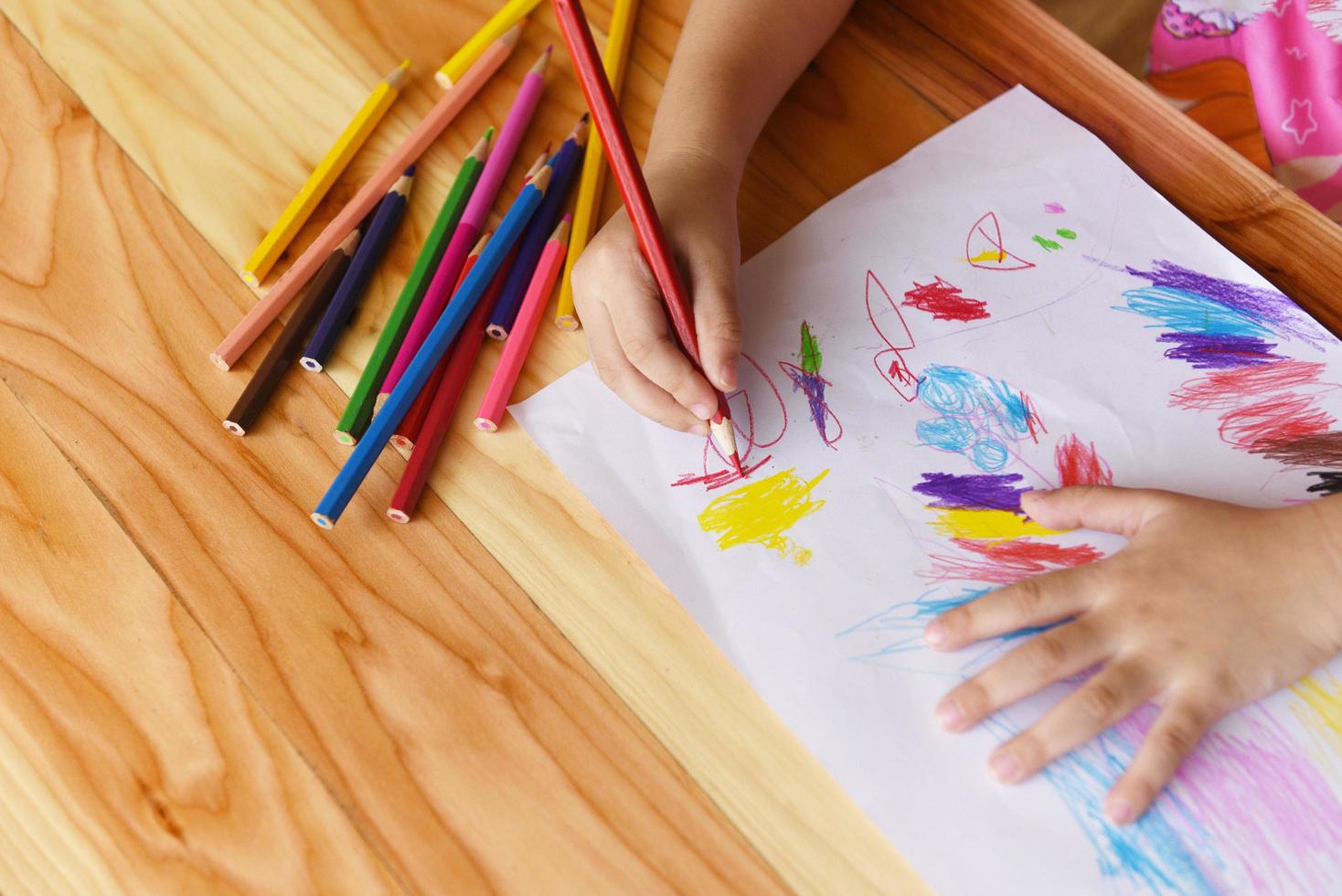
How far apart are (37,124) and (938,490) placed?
0.59 m

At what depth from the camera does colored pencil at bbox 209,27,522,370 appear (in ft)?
1.72

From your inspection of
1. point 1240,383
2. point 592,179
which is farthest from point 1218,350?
point 592,179

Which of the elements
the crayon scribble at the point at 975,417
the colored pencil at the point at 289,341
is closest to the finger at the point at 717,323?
the crayon scribble at the point at 975,417

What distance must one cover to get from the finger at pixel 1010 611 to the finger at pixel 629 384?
0.15m

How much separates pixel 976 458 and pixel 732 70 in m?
0.27

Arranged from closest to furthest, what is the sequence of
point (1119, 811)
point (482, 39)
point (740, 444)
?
1. point (1119, 811)
2. point (740, 444)
3. point (482, 39)

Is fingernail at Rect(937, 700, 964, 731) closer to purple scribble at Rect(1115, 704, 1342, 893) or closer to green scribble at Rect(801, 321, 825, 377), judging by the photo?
purple scribble at Rect(1115, 704, 1342, 893)

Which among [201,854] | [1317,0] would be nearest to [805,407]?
[201,854]

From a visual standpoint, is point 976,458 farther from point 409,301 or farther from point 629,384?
point 409,301

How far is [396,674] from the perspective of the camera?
441 millimetres

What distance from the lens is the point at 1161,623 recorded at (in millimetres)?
430

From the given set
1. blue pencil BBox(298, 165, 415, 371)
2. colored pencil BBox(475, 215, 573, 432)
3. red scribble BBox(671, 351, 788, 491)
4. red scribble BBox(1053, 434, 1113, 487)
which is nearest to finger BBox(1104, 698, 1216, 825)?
red scribble BBox(1053, 434, 1113, 487)

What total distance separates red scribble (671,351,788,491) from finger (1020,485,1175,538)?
0.43 feet

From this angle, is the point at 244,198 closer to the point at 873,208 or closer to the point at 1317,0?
the point at 873,208
